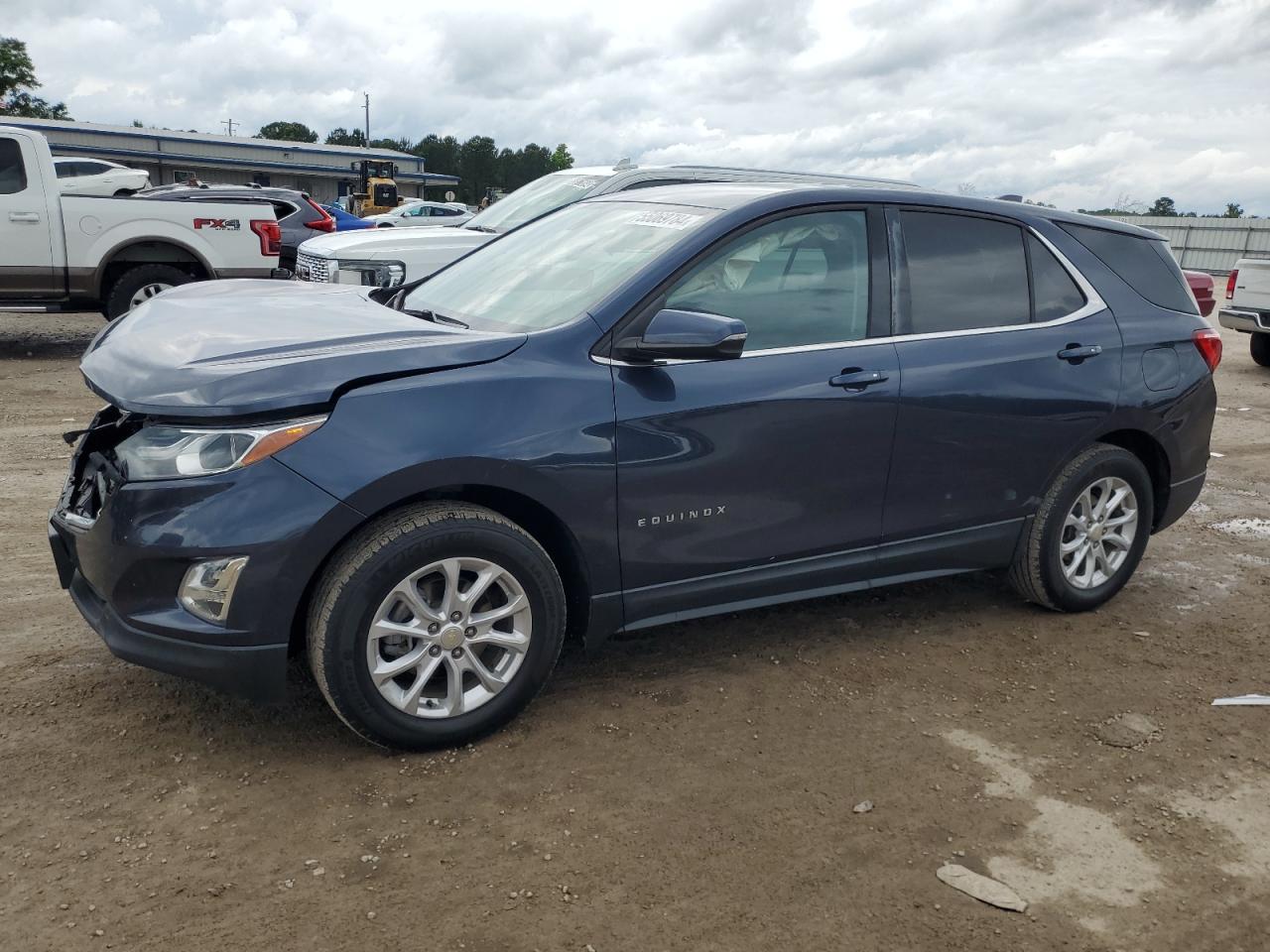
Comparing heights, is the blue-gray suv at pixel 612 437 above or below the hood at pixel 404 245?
below

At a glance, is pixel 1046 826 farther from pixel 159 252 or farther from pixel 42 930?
pixel 159 252

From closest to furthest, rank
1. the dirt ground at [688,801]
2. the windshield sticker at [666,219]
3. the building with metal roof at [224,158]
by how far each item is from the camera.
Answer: the dirt ground at [688,801]
the windshield sticker at [666,219]
the building with metal roof at [224,158]

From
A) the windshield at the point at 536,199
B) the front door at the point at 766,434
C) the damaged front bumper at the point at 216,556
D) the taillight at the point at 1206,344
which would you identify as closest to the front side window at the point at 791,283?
the front door at the point at 766,434

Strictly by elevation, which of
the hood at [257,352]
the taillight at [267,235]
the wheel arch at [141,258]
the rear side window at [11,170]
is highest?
the rear side window at [11,170]

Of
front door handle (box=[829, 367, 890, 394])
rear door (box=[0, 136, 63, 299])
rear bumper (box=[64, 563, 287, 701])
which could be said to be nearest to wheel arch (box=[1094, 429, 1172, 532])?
front door handle (box=[829, 367, 890, 394])

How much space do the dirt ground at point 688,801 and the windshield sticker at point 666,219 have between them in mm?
1598

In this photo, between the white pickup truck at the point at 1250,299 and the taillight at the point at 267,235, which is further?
the white pickup truck at the point at 1250,299

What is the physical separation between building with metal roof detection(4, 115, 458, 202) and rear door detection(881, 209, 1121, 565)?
167 feet

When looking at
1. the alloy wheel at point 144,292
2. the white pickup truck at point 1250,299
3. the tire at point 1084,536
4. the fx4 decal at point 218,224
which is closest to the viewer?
the tire at point 1084,536

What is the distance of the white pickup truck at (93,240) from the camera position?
1034 centimetres

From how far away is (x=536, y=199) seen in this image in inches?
387

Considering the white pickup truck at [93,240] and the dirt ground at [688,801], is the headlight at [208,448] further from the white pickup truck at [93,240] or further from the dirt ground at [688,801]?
the white pickup truck at [93,240]

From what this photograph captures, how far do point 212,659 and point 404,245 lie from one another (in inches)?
253

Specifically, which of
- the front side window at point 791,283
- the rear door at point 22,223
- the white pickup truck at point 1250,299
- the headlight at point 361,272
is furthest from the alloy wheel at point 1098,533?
the rear door at point 22,223
